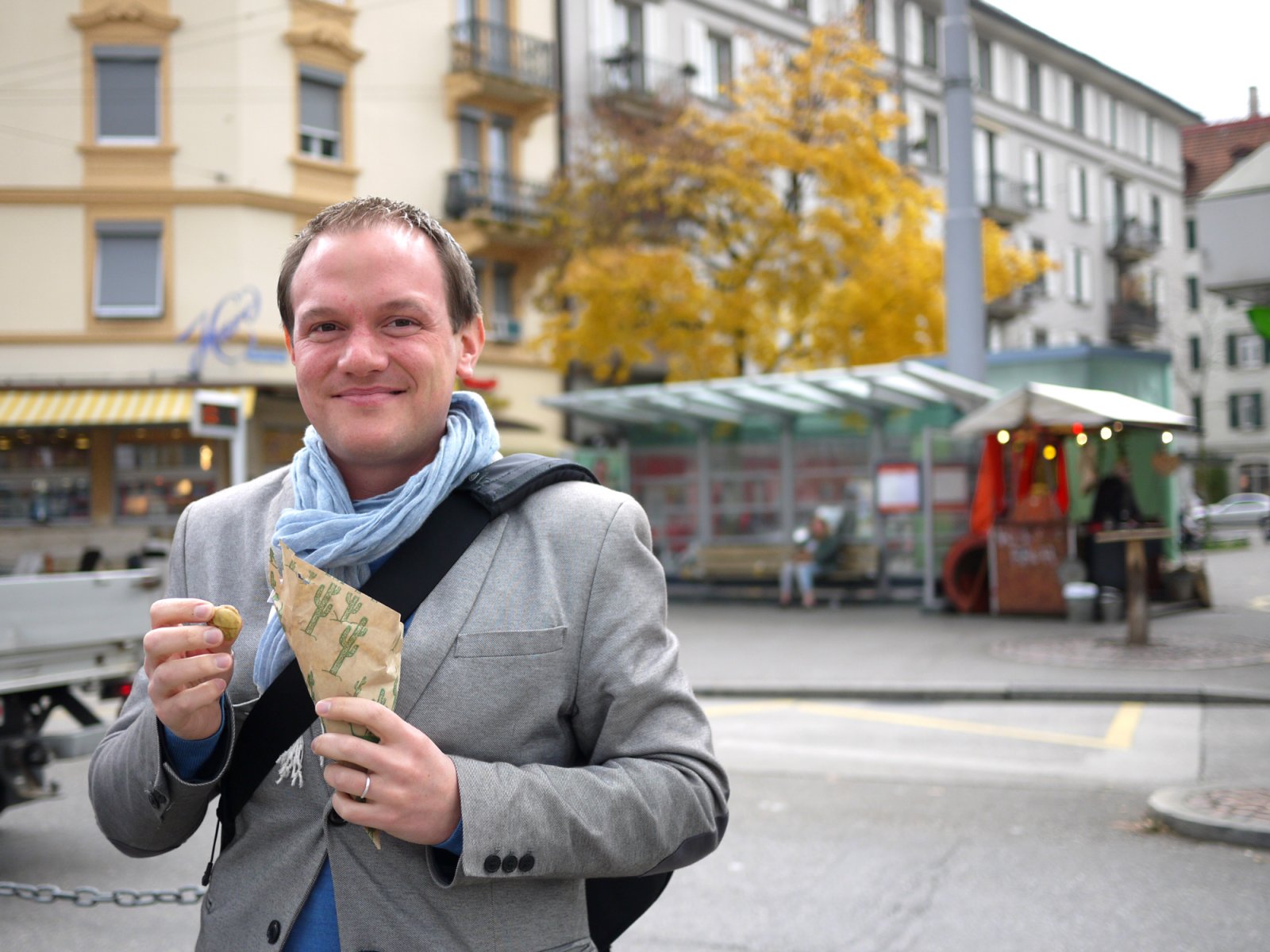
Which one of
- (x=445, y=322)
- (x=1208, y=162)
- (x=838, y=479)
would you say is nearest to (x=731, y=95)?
(x=838, y=479)

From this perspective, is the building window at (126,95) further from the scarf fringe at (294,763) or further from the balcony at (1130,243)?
the balcony at (1130,243)

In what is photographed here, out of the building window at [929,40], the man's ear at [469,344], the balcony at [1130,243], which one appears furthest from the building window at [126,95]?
the balcony at [1130,243]

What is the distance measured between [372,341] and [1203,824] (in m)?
5.56

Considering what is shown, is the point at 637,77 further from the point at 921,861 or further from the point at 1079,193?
the point at 921,861

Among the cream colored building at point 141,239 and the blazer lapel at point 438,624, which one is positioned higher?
the cream colored building at point 141,239

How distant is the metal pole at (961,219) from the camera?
17.2 meters

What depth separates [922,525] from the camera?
1847cm

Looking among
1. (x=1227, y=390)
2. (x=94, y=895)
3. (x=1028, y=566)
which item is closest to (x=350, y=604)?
(x=94, y=895)

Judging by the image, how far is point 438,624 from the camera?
170cm

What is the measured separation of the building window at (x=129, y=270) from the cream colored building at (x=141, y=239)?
0.03 meters

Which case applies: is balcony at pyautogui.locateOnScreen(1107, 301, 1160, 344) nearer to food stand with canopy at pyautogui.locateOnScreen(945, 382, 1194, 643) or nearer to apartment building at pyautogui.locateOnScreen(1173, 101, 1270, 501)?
apartment building at pyautogui.locateOnScreen(1173, 101, 1270, 501)

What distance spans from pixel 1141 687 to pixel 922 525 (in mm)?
8230

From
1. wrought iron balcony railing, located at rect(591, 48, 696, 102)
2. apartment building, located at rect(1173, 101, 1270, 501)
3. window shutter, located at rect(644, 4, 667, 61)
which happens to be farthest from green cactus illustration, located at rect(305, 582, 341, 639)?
apartment building, located at rect(1173, 101, 1270, 501)

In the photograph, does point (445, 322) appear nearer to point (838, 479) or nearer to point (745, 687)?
point (745, 687)
